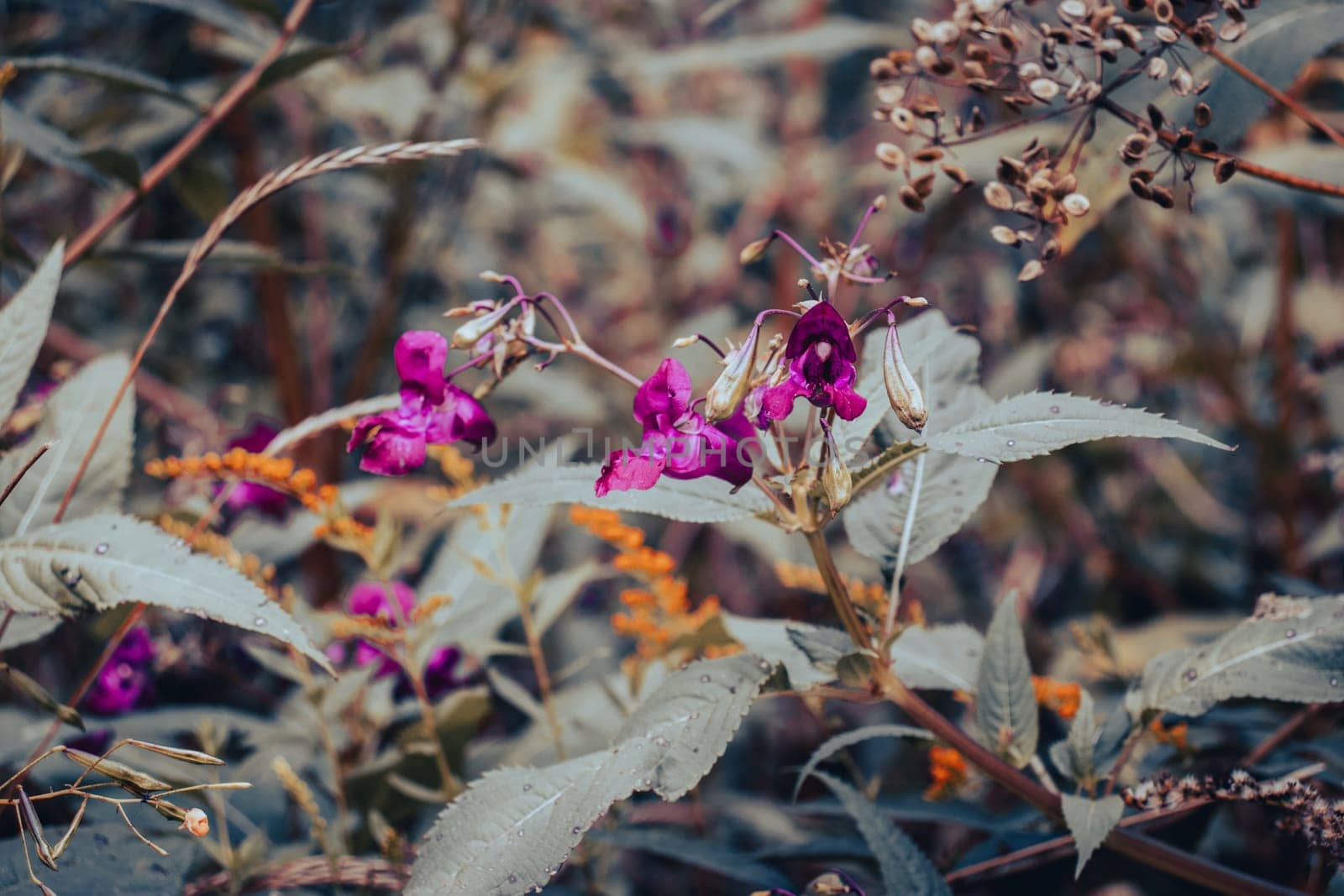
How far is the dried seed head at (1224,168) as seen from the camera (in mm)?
688

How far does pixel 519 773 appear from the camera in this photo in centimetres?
69

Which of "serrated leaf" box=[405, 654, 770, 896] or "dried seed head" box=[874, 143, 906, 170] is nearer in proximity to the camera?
"serrated leaf" box=[405, 654, 770, 896]

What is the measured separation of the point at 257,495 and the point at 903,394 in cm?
89

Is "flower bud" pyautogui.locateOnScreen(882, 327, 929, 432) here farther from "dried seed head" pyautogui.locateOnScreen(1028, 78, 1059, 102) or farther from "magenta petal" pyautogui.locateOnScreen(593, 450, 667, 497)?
"dried seed head" pyautogui.locateOnScreen(1028, 78, 1059, 102)

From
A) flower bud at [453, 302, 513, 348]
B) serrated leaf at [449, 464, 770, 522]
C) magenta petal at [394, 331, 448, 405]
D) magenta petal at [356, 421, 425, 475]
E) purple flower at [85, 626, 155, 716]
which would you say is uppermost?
flower bud at [453, 302, 513, 348]

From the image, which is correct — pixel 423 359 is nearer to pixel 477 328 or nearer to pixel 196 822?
pixel 477 328

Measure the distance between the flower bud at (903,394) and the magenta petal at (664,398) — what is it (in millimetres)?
140

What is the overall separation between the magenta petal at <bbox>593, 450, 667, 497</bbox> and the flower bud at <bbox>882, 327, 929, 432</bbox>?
155mm

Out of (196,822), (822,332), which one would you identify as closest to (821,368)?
(822,332)

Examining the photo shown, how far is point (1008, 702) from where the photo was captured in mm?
745

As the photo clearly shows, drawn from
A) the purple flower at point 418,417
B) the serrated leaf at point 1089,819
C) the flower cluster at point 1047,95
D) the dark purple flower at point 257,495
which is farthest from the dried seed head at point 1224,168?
the dark purple flower at point 257,495

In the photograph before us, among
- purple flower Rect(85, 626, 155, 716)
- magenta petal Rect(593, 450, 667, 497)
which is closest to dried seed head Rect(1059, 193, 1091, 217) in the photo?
magenta petal Rect(593, 450, 667, 497)

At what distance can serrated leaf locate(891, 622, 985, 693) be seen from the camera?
825 mm

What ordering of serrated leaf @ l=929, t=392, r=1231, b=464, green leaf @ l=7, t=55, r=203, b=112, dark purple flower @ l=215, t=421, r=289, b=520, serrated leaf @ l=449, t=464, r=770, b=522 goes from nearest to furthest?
serrated leaf @ l=929, t=392, r=1231, b=464
serrated leaf @ l=449, t=464, r=770, b=522
green leaf @ l=7, t=55, r=203, b=112
dark purple flower @ l=215, t=421, r=289, b=520
